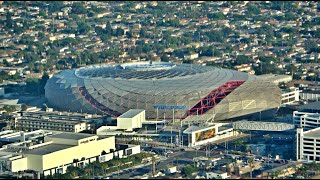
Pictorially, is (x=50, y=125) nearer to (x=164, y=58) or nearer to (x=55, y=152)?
(x=55, y=152)

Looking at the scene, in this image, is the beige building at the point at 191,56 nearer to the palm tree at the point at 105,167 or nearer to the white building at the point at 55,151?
the white building at the point at 55,151

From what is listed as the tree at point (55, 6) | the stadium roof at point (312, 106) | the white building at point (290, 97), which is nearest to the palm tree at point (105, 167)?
the stadium roof at point (312, 106)

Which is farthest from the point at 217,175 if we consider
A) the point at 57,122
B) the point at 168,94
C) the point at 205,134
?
the point at 57,122

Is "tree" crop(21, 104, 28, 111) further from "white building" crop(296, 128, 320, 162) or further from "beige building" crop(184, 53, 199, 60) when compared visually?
"beige building" crop(184, 53, 199, 60)

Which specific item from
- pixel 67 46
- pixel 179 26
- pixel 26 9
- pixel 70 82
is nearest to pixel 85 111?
pixel 70 82

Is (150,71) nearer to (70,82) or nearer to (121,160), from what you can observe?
(70,82)

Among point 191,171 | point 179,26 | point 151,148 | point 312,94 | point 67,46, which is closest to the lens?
point 191,171
